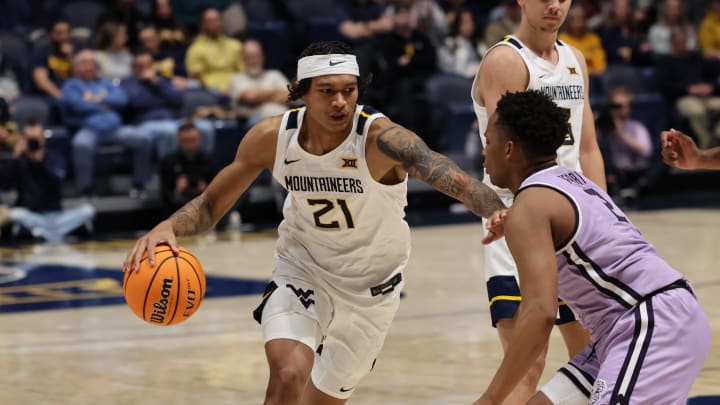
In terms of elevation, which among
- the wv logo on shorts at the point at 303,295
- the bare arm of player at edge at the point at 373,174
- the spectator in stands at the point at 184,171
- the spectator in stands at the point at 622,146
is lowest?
the spectator in stands at the point at 622,146

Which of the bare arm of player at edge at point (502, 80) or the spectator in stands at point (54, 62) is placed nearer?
the bare arm of player at edge at point (502, 80)

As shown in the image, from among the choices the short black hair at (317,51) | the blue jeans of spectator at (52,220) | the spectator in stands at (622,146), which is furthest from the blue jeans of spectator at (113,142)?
the short black hair at (317,51)

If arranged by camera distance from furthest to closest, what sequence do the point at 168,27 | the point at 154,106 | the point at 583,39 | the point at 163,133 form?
the point at 583,39
the point at 168,27
the point at 154,106
the point at 163,133

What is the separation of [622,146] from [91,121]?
6.45m

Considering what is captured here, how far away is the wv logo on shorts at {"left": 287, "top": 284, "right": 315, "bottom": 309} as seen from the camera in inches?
205

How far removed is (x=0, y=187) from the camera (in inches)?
513

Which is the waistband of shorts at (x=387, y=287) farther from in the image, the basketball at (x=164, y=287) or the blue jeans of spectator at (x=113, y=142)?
the blue jeans of spectator at (x=113, y=142)

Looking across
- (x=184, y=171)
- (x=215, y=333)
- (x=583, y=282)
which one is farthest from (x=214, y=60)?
(x=583, y=282)

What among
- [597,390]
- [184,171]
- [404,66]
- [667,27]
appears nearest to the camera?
[597,390]

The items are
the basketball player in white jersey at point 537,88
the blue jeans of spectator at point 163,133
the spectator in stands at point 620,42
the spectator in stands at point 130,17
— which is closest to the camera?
the basketball player in white jersey at point 537,88

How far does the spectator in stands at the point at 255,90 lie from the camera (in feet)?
47.0

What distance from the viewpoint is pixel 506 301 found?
5402mm

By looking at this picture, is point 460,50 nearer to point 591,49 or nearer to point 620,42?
point 591,49

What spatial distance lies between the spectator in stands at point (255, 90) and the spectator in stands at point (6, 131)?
2.52 m
